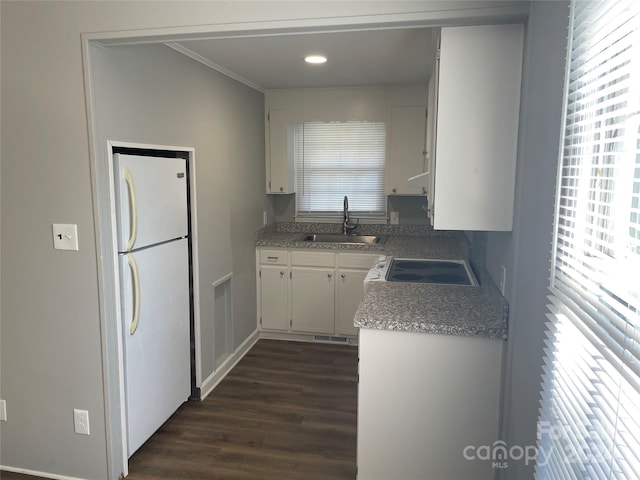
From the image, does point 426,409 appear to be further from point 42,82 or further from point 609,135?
point 42,82

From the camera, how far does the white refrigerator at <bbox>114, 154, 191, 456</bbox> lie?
240 centimetres

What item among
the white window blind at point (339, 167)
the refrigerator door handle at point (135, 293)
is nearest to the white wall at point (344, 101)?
the white window blind at point (339, 167)

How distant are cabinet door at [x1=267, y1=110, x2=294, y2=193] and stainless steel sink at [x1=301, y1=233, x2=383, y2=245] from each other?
1.71ft

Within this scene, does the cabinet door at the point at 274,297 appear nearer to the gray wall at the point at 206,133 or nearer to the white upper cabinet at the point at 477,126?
the gray wall at the point at 206,133

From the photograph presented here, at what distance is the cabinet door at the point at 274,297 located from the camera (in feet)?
13.9

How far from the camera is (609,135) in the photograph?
1073 mm

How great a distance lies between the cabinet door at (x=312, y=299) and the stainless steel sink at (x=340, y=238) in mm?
432

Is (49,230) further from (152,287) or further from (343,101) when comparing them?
(343,101)

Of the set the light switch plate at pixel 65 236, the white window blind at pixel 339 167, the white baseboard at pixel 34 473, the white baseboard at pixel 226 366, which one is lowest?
the white baseboard at pixel 34 473

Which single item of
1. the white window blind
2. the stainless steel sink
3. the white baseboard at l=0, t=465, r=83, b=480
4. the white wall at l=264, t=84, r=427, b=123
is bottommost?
the white baseboard at l=0, t=465, r=83, b=480

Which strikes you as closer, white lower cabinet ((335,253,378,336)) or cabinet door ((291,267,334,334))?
white lower cabinet ((335,253,378,336))

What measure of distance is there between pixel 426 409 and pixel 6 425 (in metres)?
2.16

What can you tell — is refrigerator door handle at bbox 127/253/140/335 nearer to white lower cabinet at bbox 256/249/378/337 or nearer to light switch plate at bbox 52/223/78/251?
light switch plate at bbox 52/223/78/251

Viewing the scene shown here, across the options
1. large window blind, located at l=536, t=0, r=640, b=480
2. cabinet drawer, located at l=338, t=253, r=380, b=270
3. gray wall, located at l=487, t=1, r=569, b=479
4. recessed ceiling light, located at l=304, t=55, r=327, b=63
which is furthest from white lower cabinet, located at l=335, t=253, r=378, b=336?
large window blind, located at l=536, t=0, r=640, b=480
